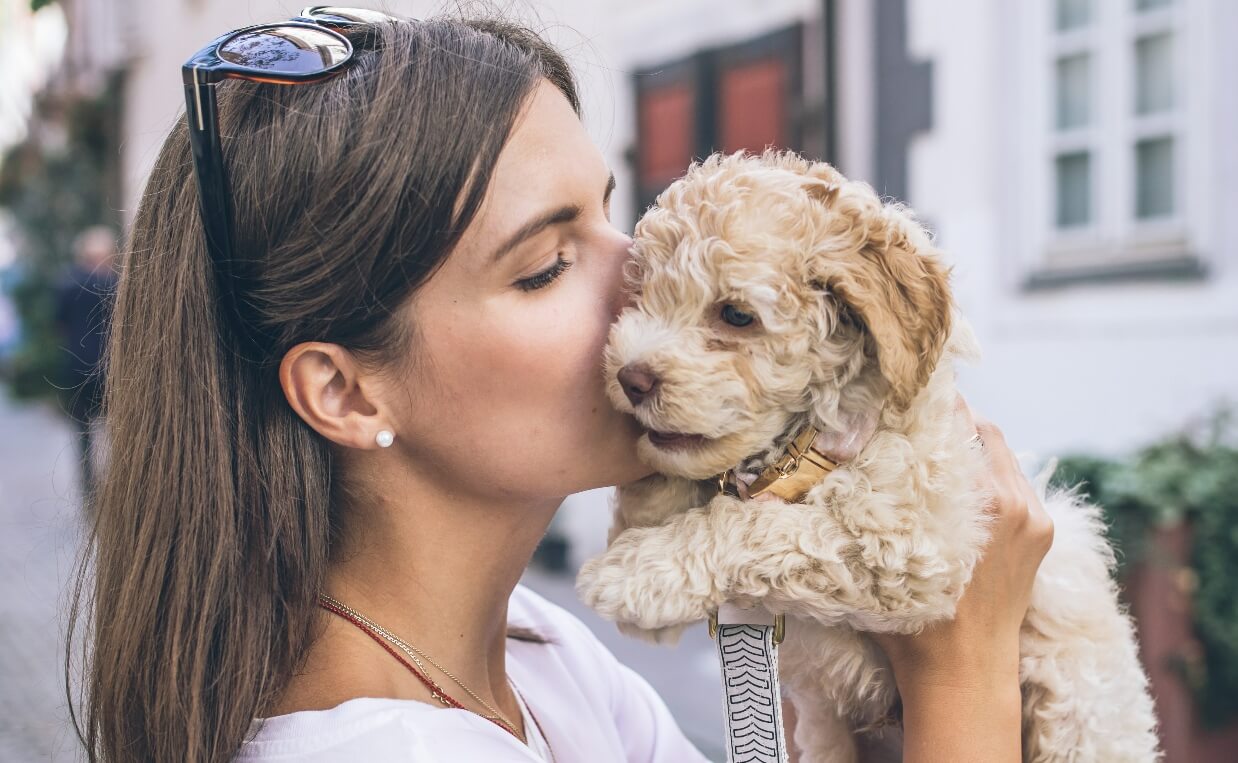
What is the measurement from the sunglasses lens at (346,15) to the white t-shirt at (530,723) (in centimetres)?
119

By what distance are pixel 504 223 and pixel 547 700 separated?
104 cm

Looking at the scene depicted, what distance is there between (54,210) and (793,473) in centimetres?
2535

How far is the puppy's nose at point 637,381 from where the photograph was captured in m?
1.95

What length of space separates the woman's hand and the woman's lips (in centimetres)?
53

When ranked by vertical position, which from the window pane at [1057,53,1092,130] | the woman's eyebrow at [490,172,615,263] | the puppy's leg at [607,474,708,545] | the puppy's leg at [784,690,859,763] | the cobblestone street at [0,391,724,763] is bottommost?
the cobblestone street at [0,391,724,763]

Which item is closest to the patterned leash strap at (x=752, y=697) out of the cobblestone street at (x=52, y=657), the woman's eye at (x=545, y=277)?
the woman's eye at (x=545, y=277)

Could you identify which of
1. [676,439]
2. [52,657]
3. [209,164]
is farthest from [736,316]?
[52,657]

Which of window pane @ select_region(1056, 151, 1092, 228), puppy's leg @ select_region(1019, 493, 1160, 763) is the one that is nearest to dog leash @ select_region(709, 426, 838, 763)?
puppy's leg @ select_region(1019, 493, 1160, 763)

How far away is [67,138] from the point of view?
78.3ft

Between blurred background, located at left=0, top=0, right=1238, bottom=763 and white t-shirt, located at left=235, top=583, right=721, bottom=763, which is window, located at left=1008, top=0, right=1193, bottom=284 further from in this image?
white t-shirt, located at left=235, top=583, right=721, bottom=763

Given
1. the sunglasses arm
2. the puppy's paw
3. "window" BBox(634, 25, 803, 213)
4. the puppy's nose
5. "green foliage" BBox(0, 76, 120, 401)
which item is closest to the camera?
the sunglasses arm

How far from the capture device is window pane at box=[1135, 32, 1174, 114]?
5602mm

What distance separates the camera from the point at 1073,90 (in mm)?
6059

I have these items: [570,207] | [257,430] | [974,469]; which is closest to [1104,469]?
[974,469]
